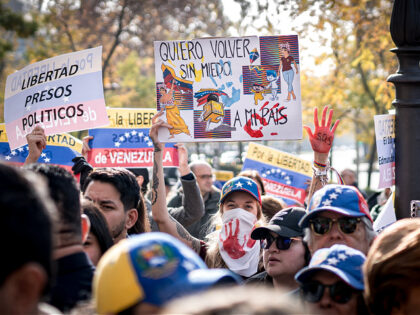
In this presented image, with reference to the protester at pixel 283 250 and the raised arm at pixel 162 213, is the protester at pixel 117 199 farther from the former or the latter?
the protester at pixel 283 250

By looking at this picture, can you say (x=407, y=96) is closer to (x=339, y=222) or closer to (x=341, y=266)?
(x=339, y=222)

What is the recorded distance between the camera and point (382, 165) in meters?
5.25

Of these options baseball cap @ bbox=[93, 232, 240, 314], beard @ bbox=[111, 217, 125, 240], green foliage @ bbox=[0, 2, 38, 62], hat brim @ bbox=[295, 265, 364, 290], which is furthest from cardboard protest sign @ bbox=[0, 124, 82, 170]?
green foliage @ bbox=[0, 2, 38, 62]

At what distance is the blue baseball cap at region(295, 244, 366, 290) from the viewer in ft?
8.67

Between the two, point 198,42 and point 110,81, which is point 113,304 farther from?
point 110,81

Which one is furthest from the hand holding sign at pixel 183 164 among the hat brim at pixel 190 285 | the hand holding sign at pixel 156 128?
the hat brim at pixel 190 285

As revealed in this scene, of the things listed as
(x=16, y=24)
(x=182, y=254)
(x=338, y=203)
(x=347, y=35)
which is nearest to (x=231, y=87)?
(x=338, y=203)

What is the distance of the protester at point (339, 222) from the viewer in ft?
11.2

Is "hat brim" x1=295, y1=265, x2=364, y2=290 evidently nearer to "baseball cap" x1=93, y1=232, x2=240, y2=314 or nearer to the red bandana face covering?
"baseball cap" x1=93, y1=232, x2=240, y2=314

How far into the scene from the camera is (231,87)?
556cm

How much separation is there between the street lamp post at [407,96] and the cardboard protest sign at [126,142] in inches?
128

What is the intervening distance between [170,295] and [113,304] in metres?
0.17

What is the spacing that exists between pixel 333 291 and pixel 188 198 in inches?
123

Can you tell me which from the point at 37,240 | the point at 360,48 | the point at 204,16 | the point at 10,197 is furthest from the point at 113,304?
the point at 204,16
